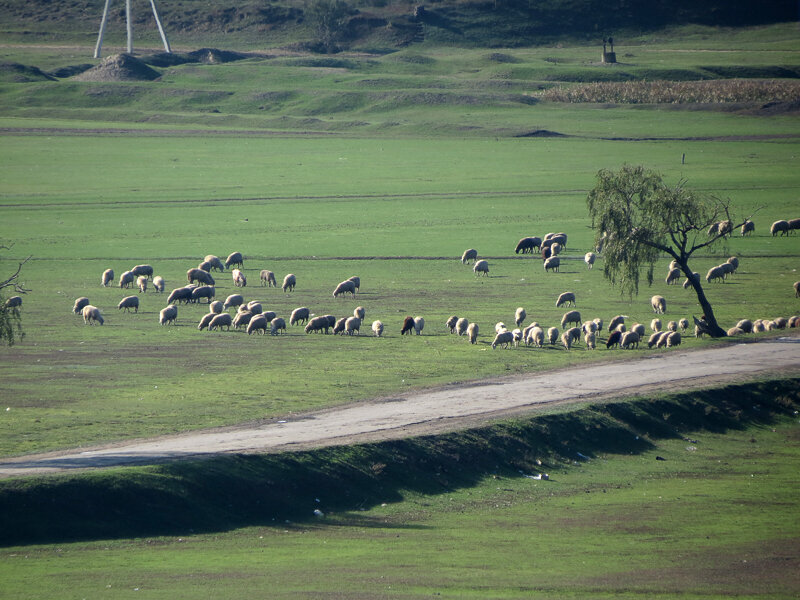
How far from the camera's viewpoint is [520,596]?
17.6m

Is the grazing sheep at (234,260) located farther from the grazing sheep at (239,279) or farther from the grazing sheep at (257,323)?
the grazing sheep at (257,323)

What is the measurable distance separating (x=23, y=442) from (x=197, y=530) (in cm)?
582

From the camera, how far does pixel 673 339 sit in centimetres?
3653

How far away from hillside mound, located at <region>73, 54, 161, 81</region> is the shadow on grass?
125 metres

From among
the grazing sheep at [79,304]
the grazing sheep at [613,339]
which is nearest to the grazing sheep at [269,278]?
the grazing sheep at [79,304]

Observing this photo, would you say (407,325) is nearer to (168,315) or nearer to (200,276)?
(168,315)

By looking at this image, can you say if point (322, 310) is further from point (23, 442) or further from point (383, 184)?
point (383, 184)

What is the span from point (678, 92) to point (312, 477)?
116m

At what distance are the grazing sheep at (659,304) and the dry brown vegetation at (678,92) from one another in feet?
287

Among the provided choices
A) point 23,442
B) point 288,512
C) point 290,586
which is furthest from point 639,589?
point 23,442

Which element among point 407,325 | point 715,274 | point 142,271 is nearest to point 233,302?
point 407,325

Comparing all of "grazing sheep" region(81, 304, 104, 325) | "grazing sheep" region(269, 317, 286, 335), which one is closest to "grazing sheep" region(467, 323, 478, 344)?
"grazing sheep" region(269, 317, 286, 335)

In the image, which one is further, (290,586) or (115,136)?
(115,136)

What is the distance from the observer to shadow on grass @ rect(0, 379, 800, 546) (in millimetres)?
20938
